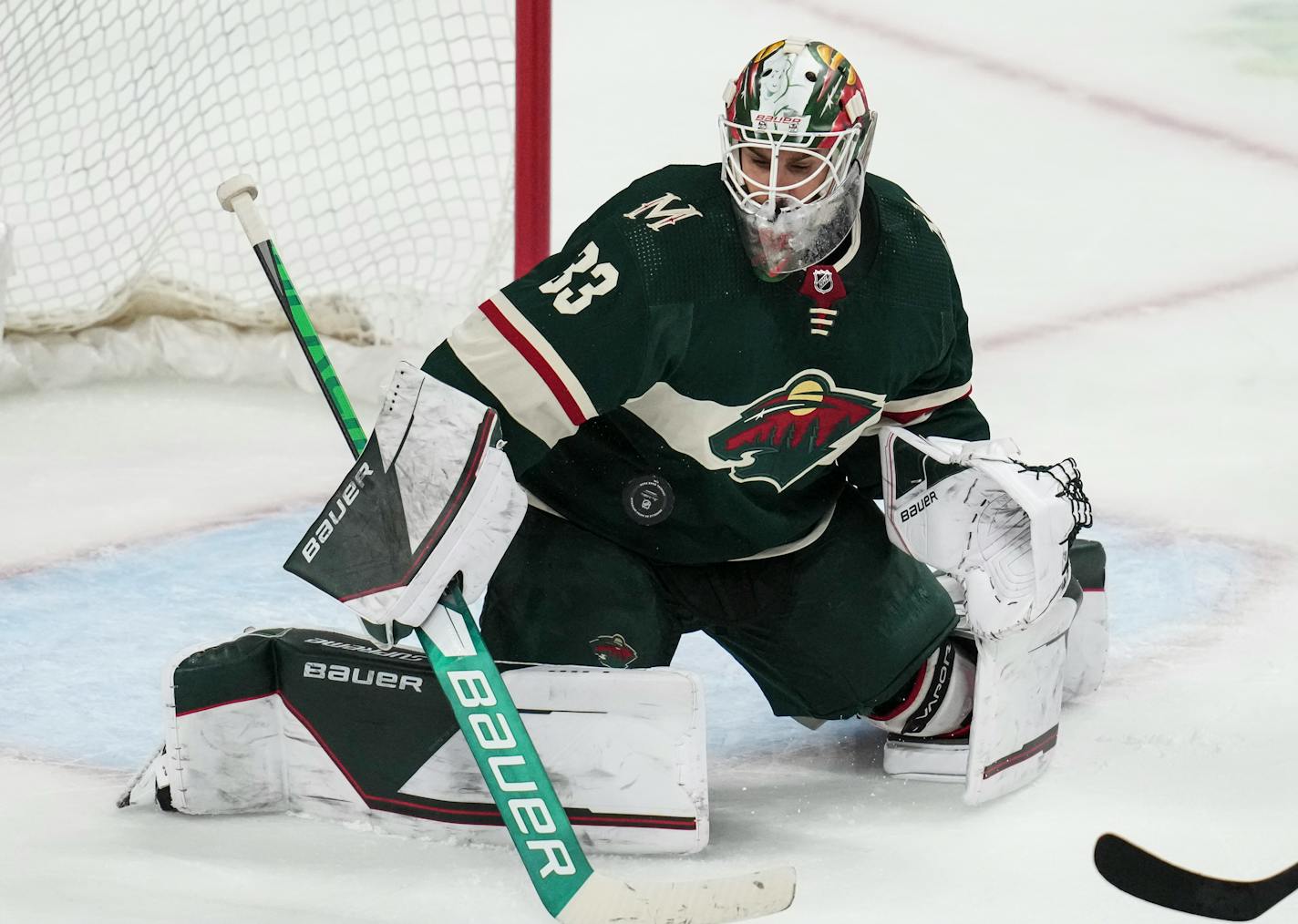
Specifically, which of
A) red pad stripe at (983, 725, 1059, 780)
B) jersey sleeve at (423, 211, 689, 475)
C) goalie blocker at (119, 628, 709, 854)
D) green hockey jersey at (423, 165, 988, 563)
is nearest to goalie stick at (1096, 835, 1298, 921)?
red pad stripe at (983, 725, 1059, 780)

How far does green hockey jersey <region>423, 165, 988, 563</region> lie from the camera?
2.04m

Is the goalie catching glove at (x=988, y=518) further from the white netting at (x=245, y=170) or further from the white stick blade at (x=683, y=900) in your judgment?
the white netting at (x=245, y=170)

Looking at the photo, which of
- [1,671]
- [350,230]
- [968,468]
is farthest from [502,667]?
[350,230]

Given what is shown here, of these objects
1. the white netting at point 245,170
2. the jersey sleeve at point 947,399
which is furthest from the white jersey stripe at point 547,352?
the white netting at point 245,170

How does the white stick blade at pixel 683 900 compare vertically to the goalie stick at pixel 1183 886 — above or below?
below

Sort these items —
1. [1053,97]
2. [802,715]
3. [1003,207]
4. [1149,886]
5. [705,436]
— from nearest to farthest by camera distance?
[1149,886] → [705,436] → [802,715] → [1003,207] → [1053,97]

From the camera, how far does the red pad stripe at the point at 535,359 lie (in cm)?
203

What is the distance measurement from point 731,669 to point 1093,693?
48 cm

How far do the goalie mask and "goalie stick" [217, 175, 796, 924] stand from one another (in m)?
0.50

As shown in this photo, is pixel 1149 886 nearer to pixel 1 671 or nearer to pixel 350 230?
pixel 1 671

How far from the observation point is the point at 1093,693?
2562 millimetres

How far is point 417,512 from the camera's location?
199 centimetres

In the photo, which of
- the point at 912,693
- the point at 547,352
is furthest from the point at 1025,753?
the point at 547,352

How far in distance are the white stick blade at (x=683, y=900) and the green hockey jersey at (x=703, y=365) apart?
0.44 metres
